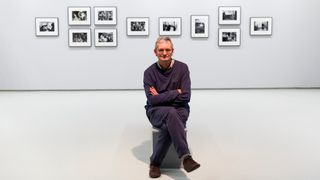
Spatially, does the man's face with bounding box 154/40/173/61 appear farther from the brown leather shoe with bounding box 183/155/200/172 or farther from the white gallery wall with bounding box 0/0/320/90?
the white gallery wall with bounding box 0/0/320/90

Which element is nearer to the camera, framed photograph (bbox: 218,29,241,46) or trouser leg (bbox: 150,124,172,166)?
trouser leg (bbox: 150,124,172,166)

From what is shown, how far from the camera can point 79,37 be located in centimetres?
1540

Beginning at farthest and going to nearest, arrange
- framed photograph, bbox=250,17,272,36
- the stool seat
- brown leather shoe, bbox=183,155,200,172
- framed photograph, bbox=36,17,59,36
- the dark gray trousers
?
framed photograph, bbox=250,17,272,36 → framed photograph, bbox=36,17,59,36 → the stool seat → the dark gray trousers → brown leather shoe, bbox=183,155,200,172

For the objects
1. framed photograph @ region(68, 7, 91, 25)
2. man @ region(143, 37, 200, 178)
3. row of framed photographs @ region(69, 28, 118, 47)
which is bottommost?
man @ region(143, 37, 200, 178)

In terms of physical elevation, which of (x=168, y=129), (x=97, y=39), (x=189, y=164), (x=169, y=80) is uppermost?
(x=97, y=39)

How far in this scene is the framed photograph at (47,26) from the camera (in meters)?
15.3

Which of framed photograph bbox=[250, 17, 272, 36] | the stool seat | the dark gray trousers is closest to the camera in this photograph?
the dark gray trousers

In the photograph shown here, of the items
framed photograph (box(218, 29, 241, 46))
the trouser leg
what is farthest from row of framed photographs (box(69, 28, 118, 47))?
the trouser leg

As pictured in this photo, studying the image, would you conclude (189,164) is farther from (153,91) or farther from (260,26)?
(260,26)

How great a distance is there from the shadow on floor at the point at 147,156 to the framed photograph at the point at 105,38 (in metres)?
8.23

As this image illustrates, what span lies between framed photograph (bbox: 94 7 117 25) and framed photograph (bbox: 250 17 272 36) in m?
4.81

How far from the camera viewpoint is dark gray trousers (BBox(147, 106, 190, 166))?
553cm

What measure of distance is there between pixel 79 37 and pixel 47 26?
1156 mm

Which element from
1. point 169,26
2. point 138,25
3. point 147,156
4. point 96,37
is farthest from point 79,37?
point 147,156
